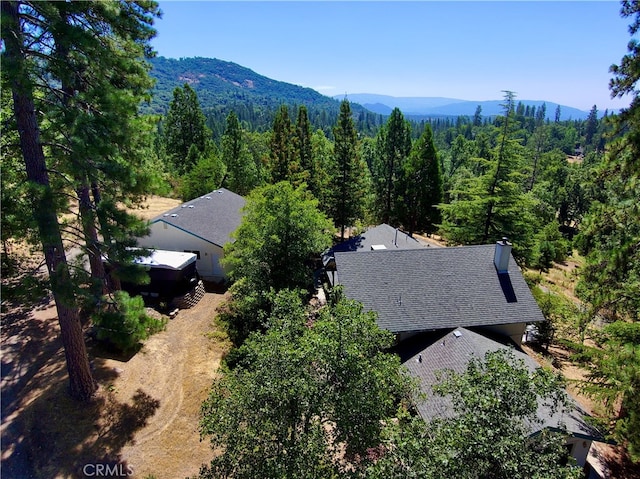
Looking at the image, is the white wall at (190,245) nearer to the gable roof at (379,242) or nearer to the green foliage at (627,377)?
the gable roof at (379,242)

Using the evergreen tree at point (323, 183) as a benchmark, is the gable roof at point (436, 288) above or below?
below

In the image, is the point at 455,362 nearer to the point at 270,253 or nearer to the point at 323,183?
the point at 270,253

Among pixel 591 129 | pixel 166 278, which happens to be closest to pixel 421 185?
pixel 166 278

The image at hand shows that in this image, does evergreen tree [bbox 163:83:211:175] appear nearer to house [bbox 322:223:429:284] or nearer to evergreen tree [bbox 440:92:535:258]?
house [bbox 322:223:429:284]

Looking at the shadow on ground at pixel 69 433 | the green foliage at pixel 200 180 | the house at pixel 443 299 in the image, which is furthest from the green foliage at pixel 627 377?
the green foliage at pixel 200 180

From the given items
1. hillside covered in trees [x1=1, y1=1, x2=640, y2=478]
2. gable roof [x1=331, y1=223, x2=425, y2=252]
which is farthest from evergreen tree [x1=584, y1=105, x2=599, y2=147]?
hillside covered in trees [x1=1, y1=1, x2=640, y2=478]
